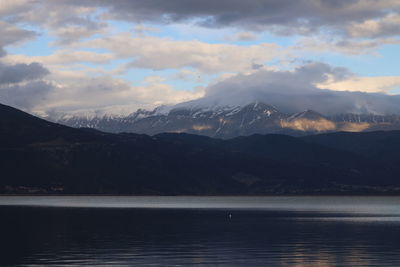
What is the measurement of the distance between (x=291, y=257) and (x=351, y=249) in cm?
1414

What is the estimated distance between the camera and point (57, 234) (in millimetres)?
139125

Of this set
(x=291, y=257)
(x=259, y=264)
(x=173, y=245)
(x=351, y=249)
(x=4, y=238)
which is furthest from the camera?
(x=4, y=238)

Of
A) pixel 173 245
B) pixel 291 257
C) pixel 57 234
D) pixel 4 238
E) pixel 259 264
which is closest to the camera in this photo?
pixel 259 264

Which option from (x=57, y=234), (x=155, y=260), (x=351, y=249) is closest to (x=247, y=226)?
(x=57, y=234)

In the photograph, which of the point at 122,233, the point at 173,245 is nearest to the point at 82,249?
the point at 173,245

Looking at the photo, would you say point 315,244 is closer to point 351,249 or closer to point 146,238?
point 351,249

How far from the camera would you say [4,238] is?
5037 inches

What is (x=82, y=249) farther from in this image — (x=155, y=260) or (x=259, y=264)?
(x=259, y=264)

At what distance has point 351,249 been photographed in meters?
110

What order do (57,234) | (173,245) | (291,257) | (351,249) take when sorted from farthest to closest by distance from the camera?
1. (57,234)
2. (173,245)
3. (351,249)
4. (291,257)

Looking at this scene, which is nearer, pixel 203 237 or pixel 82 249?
pixel 82 249

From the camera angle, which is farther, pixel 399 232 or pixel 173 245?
pixel 399 232

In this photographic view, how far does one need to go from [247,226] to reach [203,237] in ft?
114

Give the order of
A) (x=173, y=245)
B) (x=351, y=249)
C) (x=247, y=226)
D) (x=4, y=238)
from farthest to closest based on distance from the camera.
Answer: (x=247, y=226)
(x=4, y=238)
(x=173, y=245)
(x=351, y=249)
